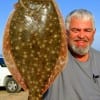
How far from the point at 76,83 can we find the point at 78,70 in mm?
199

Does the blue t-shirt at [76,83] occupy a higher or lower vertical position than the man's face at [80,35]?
lower

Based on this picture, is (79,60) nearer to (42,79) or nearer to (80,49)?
(80,49)

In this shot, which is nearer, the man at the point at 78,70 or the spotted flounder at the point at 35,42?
the spotted flounder at the point at 35,42

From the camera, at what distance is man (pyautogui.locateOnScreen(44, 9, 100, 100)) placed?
552 centimetres

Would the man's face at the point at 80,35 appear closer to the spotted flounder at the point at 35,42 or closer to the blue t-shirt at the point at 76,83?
the blue t-shirt at the point at 76,83

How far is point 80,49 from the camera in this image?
559 cm

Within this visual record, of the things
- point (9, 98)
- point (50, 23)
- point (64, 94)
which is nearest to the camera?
point (50, 23)

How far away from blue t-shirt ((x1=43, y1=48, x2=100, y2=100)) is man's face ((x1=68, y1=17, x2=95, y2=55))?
0.26 meters

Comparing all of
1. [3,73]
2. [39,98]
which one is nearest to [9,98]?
[3,73]

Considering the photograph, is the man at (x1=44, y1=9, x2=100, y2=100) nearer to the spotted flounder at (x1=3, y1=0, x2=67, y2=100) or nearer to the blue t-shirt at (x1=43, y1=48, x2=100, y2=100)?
the blue t-shirt at (x1=43, y1=48, x2=100, y2=100)

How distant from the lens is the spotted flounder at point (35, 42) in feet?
13.6

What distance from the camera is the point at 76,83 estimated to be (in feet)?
18.4

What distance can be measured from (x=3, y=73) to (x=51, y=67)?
51.9ft

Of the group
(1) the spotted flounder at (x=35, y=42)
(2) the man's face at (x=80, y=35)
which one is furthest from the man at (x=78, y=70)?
(1) the spotted flounder at (x=35, y=42)
